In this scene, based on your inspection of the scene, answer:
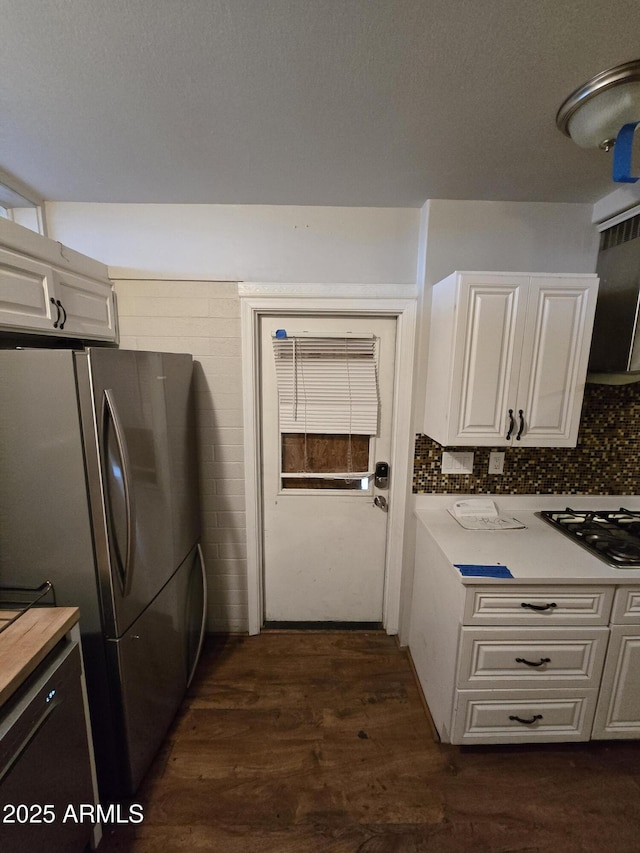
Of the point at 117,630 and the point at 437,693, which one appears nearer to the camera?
the point at 117,630

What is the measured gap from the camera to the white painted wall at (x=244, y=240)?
1.76 meters

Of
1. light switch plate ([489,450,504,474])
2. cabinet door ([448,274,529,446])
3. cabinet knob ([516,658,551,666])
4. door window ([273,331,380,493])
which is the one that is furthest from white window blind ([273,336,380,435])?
cabinet knob ([516,658,551,666])

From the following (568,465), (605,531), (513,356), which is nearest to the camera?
(513,356)

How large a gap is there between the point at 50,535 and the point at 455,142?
1991 millimetres

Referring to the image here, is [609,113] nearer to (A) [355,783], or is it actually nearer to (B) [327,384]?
(B) [327,384]

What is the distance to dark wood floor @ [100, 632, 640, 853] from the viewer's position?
3.97ft

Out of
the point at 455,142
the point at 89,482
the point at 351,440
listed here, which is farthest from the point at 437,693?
the point at 455,142

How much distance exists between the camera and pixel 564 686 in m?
1.41

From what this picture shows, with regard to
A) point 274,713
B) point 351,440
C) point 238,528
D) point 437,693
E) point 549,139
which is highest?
point 549,139

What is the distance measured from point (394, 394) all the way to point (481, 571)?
0.98 m

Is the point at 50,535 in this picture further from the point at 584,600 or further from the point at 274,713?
the point at 584,600

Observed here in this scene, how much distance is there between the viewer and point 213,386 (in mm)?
1895

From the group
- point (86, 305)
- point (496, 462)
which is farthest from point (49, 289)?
point (496, 462)

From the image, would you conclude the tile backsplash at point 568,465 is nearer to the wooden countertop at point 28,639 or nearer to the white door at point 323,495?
the white door at point 323,495
